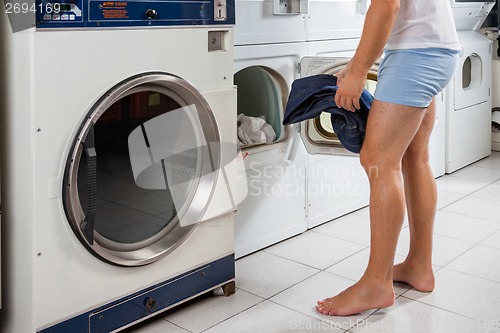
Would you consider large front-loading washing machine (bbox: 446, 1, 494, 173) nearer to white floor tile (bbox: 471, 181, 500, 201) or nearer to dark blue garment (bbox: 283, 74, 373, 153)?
white floor tile (bbox: 471, 181, 500, 201)

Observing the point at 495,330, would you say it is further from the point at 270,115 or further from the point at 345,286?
the point at 270,115

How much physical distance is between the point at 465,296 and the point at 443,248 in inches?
20.1

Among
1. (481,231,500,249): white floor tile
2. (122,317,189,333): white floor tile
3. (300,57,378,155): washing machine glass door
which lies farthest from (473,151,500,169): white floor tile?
(122,317,189,333): white floor tile

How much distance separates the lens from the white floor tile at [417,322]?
213cm

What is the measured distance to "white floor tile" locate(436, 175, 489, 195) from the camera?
3.80 meters

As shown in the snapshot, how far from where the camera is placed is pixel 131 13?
6.27 ft

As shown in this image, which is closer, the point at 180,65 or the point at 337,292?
the point at 180,65

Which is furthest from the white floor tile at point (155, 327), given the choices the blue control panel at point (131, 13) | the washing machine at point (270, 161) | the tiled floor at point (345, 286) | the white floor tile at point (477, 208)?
the white floor tile at point (477, 208)

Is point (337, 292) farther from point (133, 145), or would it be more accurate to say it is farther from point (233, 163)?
point (133, 145)

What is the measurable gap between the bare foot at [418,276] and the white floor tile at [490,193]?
1382mm

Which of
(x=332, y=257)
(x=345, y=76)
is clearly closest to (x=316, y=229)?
(x=332, y=257)

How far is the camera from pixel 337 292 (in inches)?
95.6

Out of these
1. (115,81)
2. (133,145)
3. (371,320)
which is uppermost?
(115,81)

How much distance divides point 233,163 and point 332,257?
70 cm
